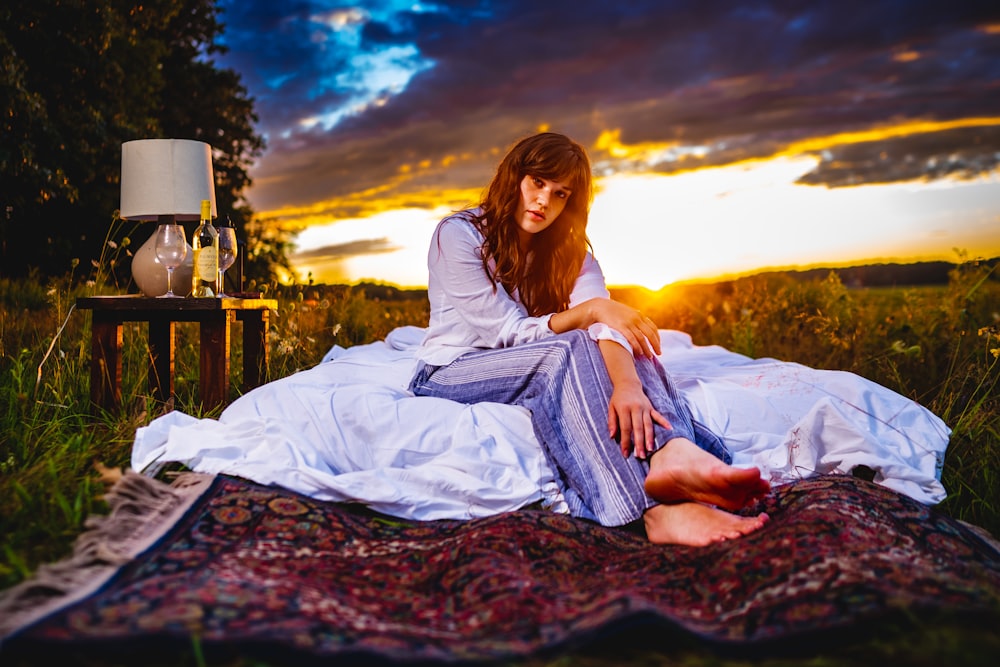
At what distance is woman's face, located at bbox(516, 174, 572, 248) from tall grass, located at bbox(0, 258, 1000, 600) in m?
1.58

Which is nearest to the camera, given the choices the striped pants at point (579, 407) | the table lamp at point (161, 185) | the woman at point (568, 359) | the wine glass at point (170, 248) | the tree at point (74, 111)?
the woman at point (568, 359)

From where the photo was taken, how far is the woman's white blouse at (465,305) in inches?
101

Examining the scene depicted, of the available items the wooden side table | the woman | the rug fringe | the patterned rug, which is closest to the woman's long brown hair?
the woman

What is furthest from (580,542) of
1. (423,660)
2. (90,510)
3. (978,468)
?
(978,468)

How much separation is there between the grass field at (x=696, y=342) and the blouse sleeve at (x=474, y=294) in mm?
1237

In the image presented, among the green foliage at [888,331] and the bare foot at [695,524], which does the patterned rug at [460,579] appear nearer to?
the bare foot at [695,524]

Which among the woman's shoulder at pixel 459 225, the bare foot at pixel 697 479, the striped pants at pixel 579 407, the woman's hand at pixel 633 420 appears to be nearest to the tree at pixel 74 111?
the woman's shoulder at pixel 459 225

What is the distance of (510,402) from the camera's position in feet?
8.07

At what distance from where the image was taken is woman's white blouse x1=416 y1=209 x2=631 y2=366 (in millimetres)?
2555

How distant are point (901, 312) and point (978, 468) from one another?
2407 millimetres

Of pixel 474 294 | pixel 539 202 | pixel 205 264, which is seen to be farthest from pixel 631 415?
pixel 205 264

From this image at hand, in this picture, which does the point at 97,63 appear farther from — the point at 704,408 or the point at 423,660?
the point at 423,660

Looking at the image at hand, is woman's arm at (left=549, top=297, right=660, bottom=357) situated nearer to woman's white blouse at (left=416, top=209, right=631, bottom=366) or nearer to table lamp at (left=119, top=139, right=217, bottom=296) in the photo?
woman's white blouse at (left=416, top=209, right=631, bottom=366)

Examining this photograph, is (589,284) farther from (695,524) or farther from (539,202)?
(695,524)
